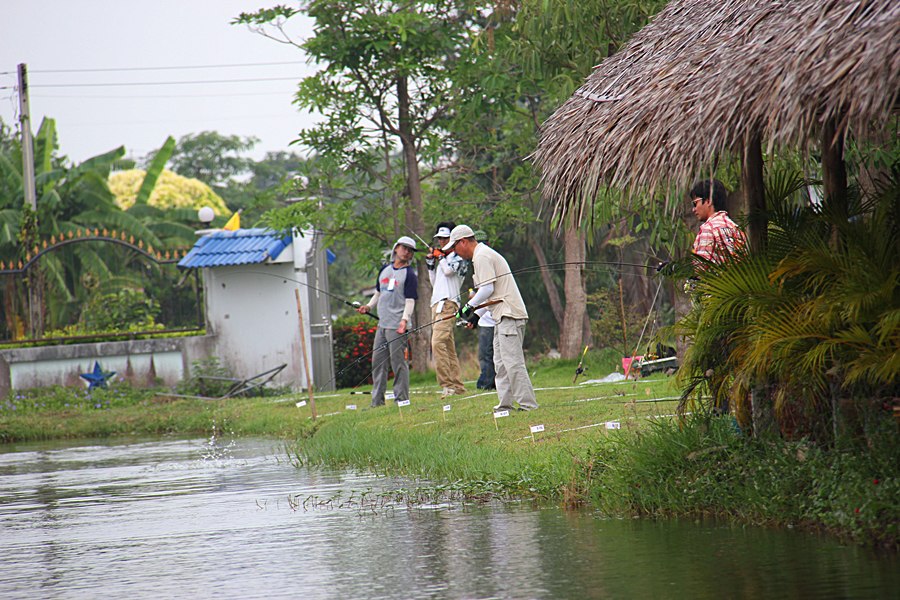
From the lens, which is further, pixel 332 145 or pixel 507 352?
pixel 332 145

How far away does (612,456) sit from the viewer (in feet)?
27.6

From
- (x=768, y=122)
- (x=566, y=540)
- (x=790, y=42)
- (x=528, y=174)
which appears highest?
(x=528, y=174)

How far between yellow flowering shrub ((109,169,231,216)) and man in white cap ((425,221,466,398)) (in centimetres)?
2797

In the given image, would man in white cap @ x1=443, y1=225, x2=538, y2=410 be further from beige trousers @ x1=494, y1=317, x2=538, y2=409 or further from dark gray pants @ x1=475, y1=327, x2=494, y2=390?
dark gray pants @ x1=475, y1=327, x2=494, y2=390

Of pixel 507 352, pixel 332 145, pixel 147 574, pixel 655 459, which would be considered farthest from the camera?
pixel 332 145

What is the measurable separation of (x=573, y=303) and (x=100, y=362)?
8707 mm

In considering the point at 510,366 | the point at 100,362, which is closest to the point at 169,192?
the point at 100,362

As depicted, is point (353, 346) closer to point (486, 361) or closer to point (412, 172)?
point (412, 172)

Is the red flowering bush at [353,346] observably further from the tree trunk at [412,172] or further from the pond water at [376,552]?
the pond water at [376,552]

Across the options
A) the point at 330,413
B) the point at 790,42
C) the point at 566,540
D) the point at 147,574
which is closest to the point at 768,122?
the point at 790,42

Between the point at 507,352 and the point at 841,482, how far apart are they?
240 inches

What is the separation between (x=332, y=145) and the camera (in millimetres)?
21234

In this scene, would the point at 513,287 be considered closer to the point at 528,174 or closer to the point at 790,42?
the point at 790,42

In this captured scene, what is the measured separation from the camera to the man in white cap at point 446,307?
1606 cm
